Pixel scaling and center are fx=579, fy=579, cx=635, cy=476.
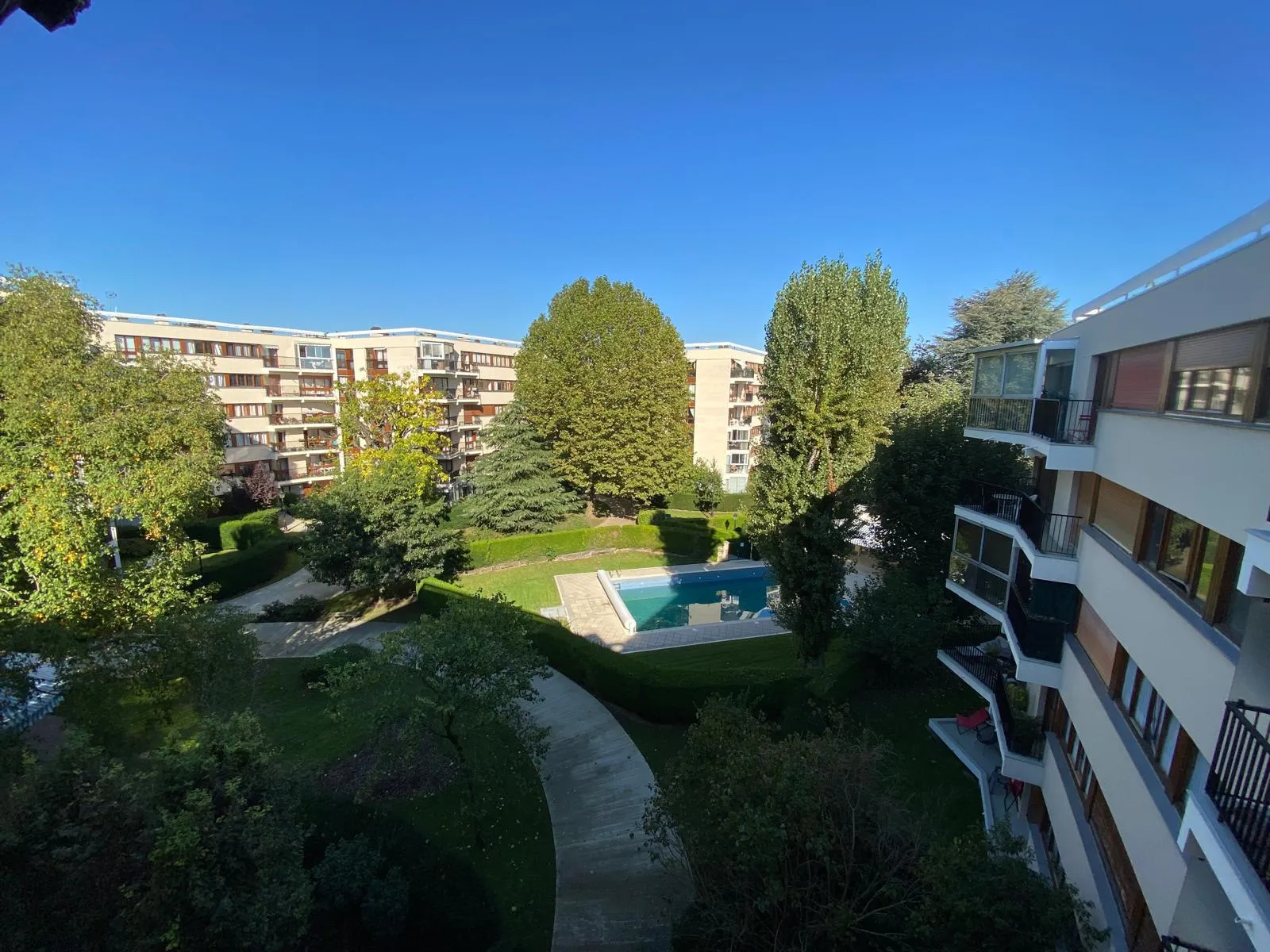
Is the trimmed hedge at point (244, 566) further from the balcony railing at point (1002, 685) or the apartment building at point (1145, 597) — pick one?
the apartment building at point (1145, 597)

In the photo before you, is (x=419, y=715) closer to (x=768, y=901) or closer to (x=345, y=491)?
(x=768, y=901)

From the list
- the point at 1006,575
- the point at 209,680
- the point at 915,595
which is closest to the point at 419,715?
the point at 209,680

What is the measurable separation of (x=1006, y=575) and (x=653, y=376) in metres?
23.8

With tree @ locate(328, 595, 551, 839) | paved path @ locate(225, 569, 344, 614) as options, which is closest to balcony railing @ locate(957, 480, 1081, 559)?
tree @ locate(328, 595, 551, 839)

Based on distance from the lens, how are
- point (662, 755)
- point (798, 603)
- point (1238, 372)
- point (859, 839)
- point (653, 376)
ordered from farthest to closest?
point (653, 376), point (798, 603), point (662, 755), point (859, 839), point (1238, 372)

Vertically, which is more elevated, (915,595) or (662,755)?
(915,595)

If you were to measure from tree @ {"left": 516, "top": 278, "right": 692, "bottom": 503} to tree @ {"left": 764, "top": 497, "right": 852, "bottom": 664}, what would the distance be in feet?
59.0

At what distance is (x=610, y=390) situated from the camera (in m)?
33.2

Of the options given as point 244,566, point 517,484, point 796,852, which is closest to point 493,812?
point 796,852

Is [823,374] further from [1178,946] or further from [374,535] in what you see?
[374,535]

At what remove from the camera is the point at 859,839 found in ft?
25.9

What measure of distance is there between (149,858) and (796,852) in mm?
7495

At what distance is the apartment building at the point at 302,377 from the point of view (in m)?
38.6

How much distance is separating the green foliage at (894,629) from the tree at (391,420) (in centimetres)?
2131
